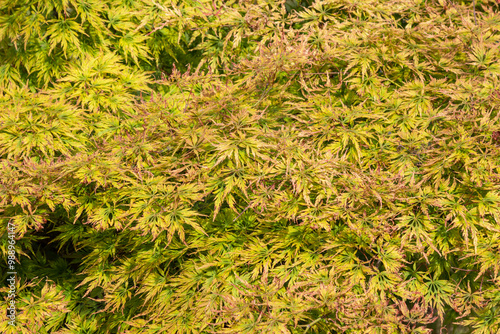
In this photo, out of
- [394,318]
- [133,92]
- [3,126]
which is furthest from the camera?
[133,92]

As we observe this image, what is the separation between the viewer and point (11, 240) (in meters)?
2.44

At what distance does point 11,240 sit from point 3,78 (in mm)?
949

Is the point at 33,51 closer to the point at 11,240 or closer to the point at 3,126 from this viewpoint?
the point at 3,126

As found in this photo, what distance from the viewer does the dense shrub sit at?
A: 2.07 m

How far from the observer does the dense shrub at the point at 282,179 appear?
2072 mm

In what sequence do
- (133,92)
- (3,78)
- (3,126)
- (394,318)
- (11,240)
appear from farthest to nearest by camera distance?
1. (133,92)
2. (3,78)
3. (11,240)
4. (3,126)
5. (394,318)

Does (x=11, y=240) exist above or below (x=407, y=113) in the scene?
below

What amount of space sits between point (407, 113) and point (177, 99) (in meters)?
1.21

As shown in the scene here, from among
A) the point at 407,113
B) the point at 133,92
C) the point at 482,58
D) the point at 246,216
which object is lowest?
the point at 246,216

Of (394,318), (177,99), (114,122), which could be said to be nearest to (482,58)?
(394,318)

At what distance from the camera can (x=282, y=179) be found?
7.09 ft

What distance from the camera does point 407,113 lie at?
92.7 inches

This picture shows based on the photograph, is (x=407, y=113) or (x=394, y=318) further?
(x=407, y=113)

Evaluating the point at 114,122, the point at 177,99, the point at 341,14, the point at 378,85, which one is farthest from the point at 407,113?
Result: the point at 114,122
